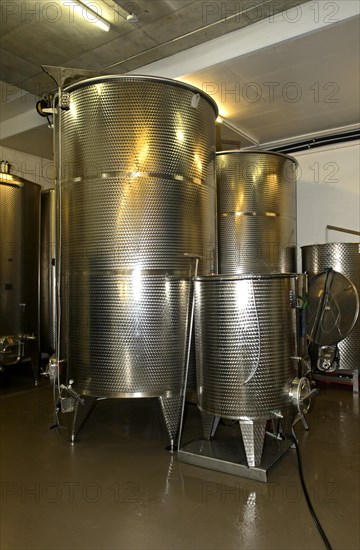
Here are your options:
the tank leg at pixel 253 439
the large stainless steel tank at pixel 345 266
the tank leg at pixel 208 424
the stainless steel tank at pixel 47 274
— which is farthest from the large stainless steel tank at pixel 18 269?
the large stainless steel tank at pixel 345 266

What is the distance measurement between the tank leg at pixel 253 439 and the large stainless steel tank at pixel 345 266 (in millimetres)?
2417

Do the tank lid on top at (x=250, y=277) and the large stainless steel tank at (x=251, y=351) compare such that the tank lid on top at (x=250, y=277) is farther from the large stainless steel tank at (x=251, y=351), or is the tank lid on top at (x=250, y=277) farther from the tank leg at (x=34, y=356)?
the tank leg at (x=34, y=356)

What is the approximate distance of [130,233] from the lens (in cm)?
294

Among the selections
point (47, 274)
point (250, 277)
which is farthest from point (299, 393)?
point (47, 274)

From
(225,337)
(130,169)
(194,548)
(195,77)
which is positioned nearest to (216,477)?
(194,548)

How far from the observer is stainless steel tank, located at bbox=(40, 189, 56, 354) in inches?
211

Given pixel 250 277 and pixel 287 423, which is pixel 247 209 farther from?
pixel 287 423

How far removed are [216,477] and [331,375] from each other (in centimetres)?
279

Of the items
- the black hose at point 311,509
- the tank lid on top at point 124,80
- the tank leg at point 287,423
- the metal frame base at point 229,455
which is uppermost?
the tank lid on top at point 124,80

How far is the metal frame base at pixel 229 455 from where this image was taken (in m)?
2.49

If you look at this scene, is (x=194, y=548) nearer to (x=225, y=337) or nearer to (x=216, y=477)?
(x=216, y=477)

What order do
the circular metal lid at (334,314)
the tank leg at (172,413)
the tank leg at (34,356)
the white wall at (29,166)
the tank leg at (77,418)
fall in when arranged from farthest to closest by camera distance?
the white wall at (29,166)
the tank leg at (34,356)
the circular metal lid at (334,314)
the tank leg at (77,418)
the tank leg at (172,413)

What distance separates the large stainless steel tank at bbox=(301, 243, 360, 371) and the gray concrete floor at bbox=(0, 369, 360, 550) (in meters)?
1.31

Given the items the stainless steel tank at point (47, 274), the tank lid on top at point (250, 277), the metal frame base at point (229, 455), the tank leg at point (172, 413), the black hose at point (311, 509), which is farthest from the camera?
the stainless steel tank at point (47, 274)
